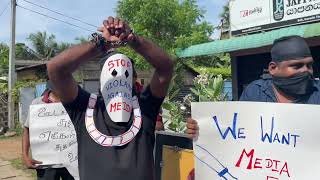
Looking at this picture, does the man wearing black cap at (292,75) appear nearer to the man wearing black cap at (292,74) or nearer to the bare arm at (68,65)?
the man wearing black cap at (292,74)

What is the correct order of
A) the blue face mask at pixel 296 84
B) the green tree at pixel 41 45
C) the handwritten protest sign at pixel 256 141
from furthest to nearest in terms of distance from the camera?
the green tree at pixel 41 45, the blue face mask at pixel 296 84, the handwritten protest sign at pixel 256 141

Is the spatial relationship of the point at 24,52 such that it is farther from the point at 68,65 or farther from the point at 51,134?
the point at 68,65

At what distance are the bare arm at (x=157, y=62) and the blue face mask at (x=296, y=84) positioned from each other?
616 mm

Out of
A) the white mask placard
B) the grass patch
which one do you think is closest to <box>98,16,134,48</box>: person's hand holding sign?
the white mask placard

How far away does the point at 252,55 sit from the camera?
1022 cm

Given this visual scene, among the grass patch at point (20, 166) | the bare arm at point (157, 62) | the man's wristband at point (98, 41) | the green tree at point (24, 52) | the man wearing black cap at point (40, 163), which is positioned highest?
the green tree at point (24, 52)

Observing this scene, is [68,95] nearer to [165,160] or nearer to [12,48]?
[165,160]

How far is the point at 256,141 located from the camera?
2.84 m

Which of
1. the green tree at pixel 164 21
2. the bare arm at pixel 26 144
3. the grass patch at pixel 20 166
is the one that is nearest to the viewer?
the bare arm at pixel 26 144

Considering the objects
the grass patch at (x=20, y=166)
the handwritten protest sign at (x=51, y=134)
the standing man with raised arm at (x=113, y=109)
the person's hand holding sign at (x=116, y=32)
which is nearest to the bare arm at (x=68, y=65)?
the standing man with raised arm at (x=113, y=109)

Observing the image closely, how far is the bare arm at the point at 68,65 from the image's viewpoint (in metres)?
2.75

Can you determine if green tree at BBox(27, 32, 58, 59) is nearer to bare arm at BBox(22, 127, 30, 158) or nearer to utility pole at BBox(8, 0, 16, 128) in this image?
utility pole at BBox(8, 0, 16, 128)

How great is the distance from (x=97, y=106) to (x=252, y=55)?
25.1 ft

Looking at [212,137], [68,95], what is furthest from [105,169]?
[212,137]
